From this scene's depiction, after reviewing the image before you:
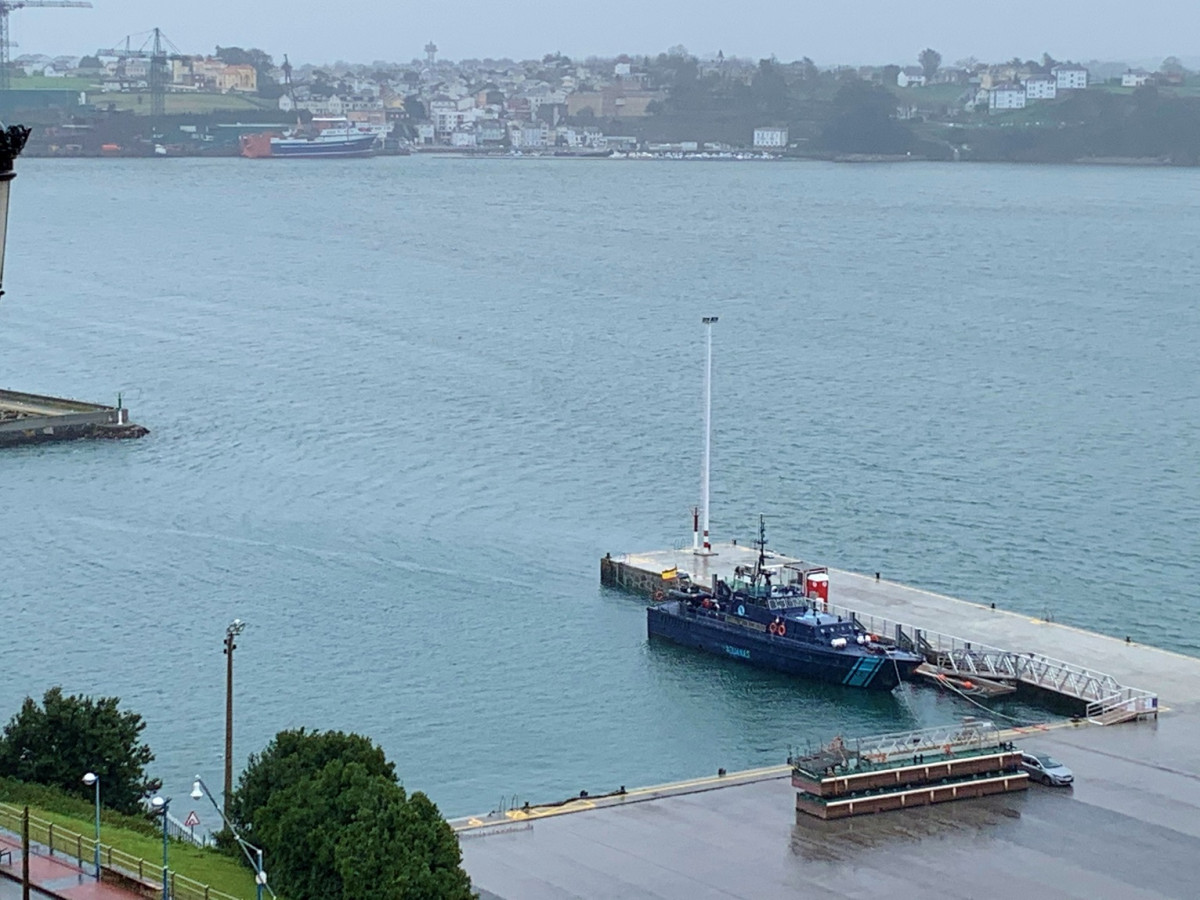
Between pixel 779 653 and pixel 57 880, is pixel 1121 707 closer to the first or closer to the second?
pixel 779 653

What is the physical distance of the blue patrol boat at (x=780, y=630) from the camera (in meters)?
32.7

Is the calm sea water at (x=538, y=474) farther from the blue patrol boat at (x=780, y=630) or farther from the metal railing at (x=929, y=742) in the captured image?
the metal railing at (x=929, y=742)

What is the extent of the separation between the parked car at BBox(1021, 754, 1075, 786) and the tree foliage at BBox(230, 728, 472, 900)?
9008 millimetres

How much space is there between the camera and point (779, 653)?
33906 millimetres

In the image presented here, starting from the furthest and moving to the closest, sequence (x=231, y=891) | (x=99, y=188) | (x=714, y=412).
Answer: (x=99, y=188) < (x=714, y=412) < (x=231, y=891)

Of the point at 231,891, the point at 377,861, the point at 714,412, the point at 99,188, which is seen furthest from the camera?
the point at 99,188

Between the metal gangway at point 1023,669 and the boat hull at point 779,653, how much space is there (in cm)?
81

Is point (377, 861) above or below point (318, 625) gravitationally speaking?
above

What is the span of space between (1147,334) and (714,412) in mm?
27599

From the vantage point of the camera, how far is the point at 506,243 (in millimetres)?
120125

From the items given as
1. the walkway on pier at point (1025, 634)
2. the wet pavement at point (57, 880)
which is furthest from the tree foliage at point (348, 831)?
the walkway on pier at point (1025, 634)

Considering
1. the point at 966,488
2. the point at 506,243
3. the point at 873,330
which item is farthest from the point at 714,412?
the point at 506,243

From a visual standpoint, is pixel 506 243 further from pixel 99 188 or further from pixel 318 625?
pixel 318 625

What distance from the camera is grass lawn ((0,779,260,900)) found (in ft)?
63.5
